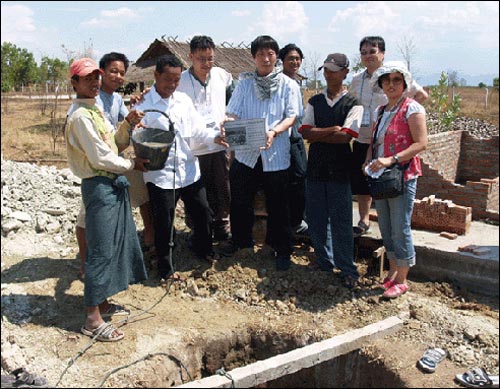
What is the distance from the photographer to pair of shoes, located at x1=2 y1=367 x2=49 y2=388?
10.2 feet

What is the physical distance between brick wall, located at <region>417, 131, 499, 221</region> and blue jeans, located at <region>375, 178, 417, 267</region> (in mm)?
3517

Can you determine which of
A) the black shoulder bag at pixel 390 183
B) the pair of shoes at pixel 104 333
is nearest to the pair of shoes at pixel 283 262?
the black shoulder bag at pixel 390 183

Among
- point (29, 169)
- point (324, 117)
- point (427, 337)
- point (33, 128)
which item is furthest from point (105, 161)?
point (33, 128)

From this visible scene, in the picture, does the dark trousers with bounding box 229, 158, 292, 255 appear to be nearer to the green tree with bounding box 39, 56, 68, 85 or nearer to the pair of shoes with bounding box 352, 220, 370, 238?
the pair of shoes with bounding box 352, 220, 370, 238

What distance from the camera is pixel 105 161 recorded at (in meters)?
3.36

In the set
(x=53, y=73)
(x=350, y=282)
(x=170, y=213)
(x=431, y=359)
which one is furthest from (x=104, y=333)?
(x=53, y=73)

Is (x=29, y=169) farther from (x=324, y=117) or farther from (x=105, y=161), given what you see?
(x=324, y=117)

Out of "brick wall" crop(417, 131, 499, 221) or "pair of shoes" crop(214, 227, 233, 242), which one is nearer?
"pair of shoes" crop(214, 227, 233, 242)

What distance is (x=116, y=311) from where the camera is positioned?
13.1 feet

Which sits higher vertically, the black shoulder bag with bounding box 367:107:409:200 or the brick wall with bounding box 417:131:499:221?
the black shoulder bag with bounding box 367:107:409:200

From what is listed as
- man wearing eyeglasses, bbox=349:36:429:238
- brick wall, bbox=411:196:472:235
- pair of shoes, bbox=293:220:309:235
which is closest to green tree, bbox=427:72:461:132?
brick wall, bbox=411:196:472:235

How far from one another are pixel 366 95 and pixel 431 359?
2350 millimetres

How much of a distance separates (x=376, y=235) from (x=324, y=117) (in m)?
1.75

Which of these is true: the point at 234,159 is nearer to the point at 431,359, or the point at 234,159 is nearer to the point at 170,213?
the point at 170,213
